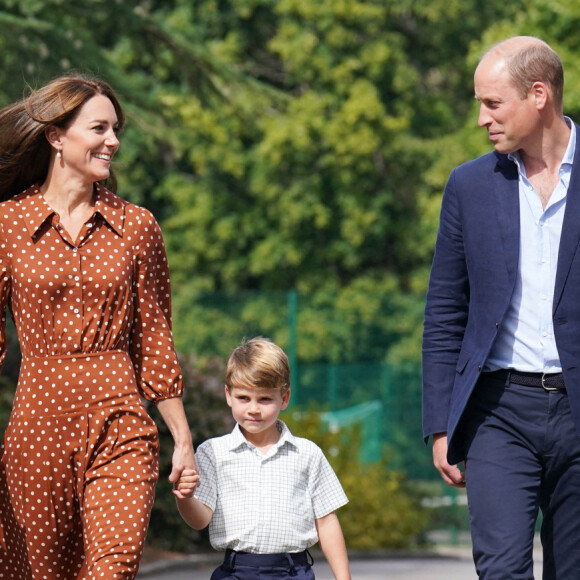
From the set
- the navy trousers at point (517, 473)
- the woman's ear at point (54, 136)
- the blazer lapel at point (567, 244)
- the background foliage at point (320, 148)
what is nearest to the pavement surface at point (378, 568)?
the navy trousers at point (517, 473)

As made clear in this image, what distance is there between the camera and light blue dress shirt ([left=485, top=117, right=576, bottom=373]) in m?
4.80

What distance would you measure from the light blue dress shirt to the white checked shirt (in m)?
0.81

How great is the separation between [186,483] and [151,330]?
0.53 meters

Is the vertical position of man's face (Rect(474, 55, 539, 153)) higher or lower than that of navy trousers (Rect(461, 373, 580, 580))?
higher

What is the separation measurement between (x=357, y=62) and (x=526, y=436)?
80.0 feet

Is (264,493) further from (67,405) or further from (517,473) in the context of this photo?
(517,473)

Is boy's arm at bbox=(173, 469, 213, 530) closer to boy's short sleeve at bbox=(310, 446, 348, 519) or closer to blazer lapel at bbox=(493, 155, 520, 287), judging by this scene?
boy's short sleeve at bbox=(310, 446, 348, 519)

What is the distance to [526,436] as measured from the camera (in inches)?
Result: 188

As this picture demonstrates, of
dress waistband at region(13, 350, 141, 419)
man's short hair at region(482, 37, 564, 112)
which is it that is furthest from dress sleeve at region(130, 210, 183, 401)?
man's short hair at region(482, 37, 564, 112)

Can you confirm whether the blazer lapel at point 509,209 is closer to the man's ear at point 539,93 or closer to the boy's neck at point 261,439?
the man's ear at point 539,93

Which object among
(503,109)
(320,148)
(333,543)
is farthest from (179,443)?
(320,148)

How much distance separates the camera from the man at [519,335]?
4.76 meters

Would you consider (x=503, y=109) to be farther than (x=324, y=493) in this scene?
No

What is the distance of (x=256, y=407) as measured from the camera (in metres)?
5.19
